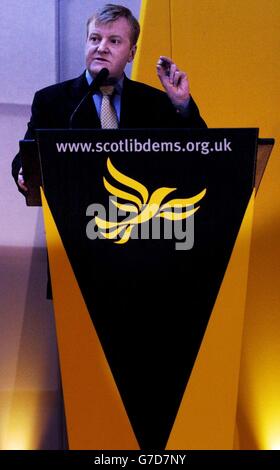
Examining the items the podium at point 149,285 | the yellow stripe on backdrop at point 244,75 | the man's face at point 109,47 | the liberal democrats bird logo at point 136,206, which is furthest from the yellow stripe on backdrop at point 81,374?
the yellow stripe on backdrop at point 244,75

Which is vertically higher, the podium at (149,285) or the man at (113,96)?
the man at (113,96)

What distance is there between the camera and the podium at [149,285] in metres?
1.86

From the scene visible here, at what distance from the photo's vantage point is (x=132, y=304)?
1890mm

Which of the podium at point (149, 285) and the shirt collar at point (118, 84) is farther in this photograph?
the shirt collar at point (118, 84)

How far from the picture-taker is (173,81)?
2.08m

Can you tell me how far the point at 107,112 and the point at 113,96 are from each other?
0.34 feet

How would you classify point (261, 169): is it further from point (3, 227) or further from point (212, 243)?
point (3, 227)

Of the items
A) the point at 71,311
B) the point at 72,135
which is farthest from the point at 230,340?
the point at 72,135

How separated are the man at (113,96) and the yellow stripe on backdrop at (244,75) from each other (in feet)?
2.34

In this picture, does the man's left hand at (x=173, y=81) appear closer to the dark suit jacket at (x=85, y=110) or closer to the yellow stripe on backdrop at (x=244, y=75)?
the dark suit jacket at (x=85, y=110)
